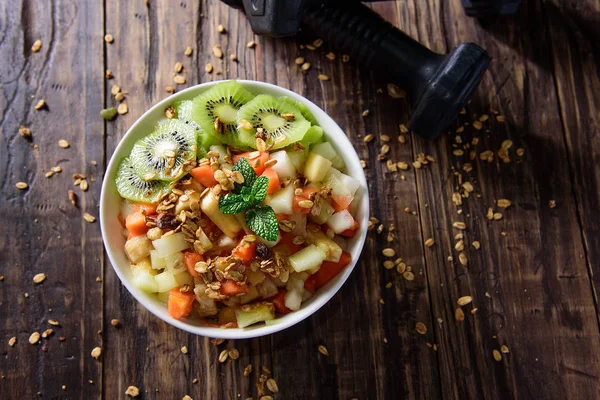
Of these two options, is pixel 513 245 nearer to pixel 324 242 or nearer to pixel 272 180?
pixel 324 242

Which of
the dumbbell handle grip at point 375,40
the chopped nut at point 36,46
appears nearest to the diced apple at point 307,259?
the dumbbell handle grip at point 375,40

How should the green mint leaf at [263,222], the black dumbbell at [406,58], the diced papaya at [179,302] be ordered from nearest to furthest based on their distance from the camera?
the green mint leaf at [263,222] → the diced papaya at [179,302] → the black dumbbell at [406,58]

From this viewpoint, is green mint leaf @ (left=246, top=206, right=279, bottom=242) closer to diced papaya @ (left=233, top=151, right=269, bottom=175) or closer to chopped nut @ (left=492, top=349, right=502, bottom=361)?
diced papaya @ (left=233, top=151, right=269, bottom=175)

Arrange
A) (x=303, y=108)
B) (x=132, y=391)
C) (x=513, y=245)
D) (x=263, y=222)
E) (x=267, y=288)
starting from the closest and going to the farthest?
(x=263, y=222), (x=267, y=288), (x=303, y=108), (x=132, y=391), (x=513, y=245)

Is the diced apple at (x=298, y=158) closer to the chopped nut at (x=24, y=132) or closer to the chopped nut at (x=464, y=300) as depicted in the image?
the chopped nut at (x=464, y=300)

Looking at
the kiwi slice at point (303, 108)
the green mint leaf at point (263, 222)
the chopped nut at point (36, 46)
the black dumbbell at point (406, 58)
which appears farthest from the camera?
the chopped nut at point (36, 46)

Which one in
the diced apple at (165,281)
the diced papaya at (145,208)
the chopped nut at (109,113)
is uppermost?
the chopped nut at (109,113)

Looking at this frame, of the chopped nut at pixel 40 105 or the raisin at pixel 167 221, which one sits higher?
the chopped nut at pixel 40 105

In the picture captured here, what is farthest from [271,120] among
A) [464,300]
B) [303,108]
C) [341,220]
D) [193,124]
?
[464,300]
